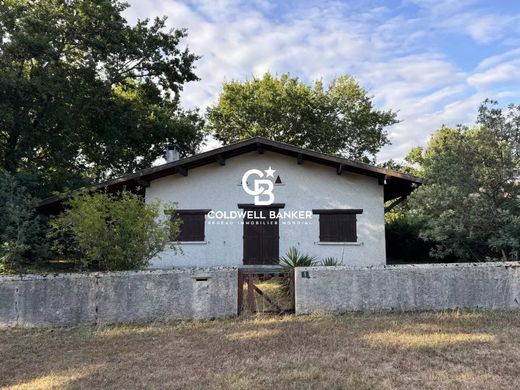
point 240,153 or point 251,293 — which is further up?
point 240,153

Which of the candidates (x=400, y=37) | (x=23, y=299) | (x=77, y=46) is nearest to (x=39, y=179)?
(x=77, y=46)

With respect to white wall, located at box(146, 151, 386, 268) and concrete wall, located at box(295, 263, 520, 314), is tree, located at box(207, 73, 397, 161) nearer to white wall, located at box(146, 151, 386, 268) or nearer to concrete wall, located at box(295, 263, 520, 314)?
white wall, located at box(146, 151, 386, 268)

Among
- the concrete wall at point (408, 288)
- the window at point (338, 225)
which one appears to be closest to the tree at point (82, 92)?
the window at point (338, 225)

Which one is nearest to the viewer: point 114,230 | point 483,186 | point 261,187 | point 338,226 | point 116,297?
point 116,297

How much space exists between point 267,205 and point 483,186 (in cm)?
668

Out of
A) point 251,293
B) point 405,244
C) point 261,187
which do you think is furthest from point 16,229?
point 405,244

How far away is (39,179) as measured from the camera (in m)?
16.2

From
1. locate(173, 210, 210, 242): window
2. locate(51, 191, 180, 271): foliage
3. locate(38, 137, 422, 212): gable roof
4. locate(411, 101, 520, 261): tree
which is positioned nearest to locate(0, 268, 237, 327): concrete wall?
locate(51, 191, 180, 271): foliage

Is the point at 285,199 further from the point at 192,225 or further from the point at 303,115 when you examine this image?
the point at 303,115

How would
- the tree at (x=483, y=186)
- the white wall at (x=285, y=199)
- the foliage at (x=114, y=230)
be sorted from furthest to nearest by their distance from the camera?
the white wall at (x=285, y=199) → the tree at (x=483, y=186) → the foliage at (x=114, y=230)

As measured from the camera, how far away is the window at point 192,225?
45.0ft

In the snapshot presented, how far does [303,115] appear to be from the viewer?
28.8 m

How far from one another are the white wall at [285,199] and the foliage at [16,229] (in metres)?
3.66

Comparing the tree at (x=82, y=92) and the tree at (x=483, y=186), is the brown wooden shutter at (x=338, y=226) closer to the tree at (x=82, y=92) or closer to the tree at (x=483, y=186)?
the tree at (x=483, y=186)
